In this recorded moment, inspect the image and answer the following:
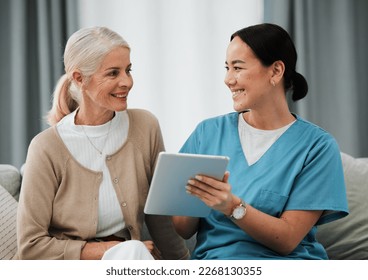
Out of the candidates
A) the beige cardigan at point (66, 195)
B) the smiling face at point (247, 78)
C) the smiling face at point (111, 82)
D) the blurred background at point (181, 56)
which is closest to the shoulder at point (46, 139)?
the beige cardigan at point (66, 195)

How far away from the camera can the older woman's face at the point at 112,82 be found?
182cm

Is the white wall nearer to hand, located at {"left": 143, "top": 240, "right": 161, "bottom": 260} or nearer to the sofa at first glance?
the sofa

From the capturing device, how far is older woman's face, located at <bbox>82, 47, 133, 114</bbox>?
182 centimetres

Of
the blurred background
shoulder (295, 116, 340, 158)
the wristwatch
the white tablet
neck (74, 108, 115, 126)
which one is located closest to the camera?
the white tablet

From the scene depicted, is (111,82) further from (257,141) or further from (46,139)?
(257,141)

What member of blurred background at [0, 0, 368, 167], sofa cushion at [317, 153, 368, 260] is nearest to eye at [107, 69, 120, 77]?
sofa cushion at [317, 153, 368, 260]

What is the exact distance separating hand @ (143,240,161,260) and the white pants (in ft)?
0.54

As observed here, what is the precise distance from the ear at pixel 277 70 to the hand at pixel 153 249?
1.98ft

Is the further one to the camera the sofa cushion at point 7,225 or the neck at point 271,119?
the sofa cushion at point 7,225

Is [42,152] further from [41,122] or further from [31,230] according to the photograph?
[41,122]

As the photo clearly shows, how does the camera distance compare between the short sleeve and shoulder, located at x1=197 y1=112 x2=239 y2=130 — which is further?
shoulder, located at x1=197 y1=112 x2=239 y2=130

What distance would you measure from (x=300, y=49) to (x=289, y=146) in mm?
1663

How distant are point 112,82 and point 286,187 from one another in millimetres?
593

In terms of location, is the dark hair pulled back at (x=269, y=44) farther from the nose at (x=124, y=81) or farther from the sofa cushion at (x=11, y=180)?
the sofa cushion at (x=11, y=180)
